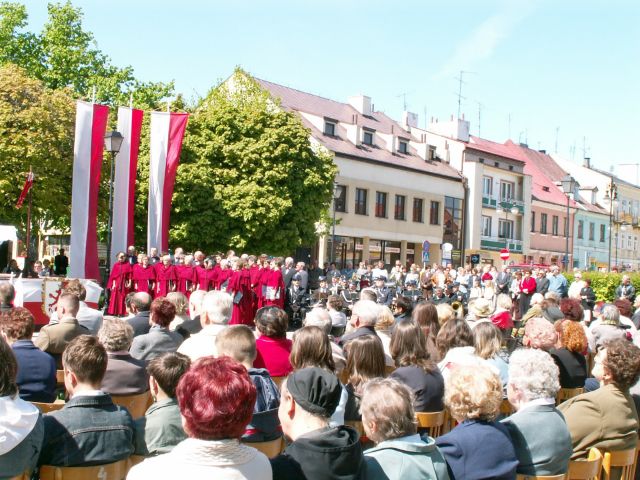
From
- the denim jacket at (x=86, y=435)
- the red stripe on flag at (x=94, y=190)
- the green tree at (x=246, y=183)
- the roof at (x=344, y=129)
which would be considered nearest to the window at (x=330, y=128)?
the roof at (x=344, y=129)

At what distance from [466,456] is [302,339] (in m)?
1.57

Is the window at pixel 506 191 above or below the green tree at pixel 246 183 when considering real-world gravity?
above

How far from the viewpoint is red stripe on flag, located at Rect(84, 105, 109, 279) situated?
765 inches

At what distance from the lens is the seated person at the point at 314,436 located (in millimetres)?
3463

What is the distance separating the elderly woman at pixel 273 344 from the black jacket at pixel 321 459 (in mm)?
2853

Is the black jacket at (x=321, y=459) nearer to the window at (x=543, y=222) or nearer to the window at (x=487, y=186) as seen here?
the window at (x=487, y=186)

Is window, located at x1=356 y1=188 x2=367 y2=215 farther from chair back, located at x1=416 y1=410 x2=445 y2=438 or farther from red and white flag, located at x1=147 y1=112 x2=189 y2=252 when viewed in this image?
chair back, located at x1=416 y1=410 x2=445 y2=438

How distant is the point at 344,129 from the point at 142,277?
2905cm

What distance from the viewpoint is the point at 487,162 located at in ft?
175

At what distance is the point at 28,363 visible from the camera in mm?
5672

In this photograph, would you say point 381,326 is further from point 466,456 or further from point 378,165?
point 378,165

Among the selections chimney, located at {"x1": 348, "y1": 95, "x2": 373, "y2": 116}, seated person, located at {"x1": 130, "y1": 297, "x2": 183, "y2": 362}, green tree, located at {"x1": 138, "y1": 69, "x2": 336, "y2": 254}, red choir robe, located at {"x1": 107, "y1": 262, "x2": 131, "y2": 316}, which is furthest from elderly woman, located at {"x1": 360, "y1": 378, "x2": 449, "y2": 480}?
chimney, located at {"x1": 348, "y1": 95, "x2": 373, "y2": 116}

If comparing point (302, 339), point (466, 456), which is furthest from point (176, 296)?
point (466, 456)

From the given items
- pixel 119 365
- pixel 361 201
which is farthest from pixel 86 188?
pixel 361 201
